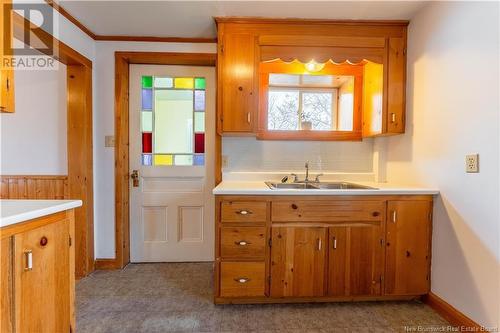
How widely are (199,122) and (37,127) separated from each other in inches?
56.8

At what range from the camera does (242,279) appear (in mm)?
1890

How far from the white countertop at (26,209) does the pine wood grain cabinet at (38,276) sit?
0.04 m

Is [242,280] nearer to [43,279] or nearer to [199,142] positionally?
[43,279]

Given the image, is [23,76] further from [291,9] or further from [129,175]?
[291,9]

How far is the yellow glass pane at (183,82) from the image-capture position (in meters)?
2.69

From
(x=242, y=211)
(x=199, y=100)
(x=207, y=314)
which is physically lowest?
(x=207, y=314)

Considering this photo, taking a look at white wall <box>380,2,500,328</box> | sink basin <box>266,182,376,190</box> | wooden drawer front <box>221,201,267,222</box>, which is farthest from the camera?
sink basin <box>266,182,376,190</box>

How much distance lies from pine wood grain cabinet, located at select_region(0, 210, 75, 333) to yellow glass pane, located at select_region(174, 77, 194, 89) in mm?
1693

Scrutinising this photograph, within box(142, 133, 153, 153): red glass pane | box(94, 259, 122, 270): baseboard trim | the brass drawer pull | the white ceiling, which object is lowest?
box(94, 259, 122, 270): baseboard trim

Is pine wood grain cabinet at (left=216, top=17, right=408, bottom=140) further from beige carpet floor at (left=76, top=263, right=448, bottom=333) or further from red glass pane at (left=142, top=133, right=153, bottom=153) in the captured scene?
beige carpet floor at (left=76, top=263, right=448, bottom=333)

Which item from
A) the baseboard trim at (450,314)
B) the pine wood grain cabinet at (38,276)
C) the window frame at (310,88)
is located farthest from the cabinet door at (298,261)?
the pine wood grain cabinet at (38,276)

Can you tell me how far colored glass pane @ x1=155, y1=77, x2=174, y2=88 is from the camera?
2.68m

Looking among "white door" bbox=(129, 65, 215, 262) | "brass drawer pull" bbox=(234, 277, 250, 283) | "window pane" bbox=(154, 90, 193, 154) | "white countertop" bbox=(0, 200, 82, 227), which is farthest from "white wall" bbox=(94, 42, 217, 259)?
"brass drawer pull" bbox=(234, 277, 250, 283)

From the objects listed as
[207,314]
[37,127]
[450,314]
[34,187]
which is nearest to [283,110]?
[207,314]
